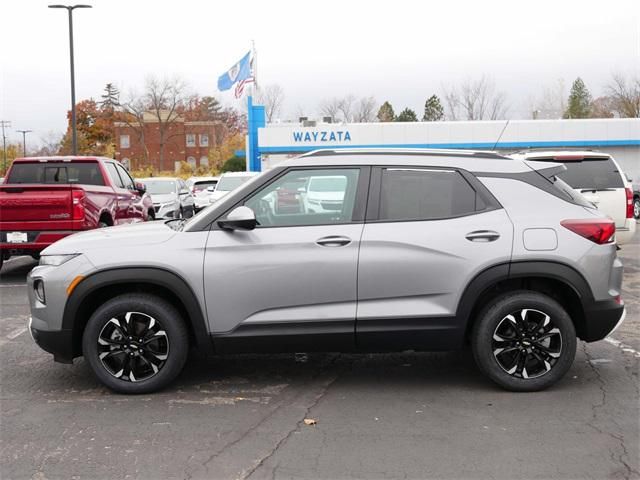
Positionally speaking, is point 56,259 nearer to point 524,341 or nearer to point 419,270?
point 419,270

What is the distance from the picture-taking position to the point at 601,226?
16.8 feet

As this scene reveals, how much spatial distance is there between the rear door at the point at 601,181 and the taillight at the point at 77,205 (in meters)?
7.03

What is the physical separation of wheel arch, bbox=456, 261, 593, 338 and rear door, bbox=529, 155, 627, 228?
17.2ft

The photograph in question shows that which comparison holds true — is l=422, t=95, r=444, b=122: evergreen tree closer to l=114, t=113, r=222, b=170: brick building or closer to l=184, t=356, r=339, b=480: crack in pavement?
l=114, t=113, r=222, b=170: brick building

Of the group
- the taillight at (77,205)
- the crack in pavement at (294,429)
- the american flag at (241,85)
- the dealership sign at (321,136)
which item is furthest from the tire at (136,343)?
the american flag at (241,85)

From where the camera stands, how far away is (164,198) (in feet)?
66.8

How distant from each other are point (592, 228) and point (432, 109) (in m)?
88.4

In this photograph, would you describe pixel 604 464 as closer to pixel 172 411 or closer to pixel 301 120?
pixel 172 411

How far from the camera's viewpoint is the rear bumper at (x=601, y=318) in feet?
16.8

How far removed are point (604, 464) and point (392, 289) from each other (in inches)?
70.1

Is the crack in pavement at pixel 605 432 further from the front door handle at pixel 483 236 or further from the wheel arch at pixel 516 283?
the front door handle at pixel 483 236

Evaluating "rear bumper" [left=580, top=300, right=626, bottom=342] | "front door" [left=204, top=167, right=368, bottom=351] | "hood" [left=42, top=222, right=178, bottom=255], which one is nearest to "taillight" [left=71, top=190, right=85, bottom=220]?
"hood" [left=42, top=222, right=178, bottom=255]

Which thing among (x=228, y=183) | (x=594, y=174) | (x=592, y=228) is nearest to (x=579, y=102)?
(x=228, y=183)

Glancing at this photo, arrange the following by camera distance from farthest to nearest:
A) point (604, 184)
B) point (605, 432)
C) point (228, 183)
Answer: point (228, 183) → point (604, 184) → point (605, 432)
